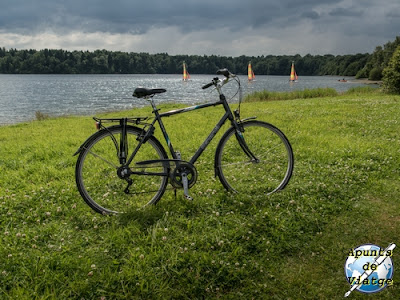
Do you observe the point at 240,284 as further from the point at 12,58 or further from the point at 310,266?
the point at 12,58

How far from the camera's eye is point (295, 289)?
10.2 feet

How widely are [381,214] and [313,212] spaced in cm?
98

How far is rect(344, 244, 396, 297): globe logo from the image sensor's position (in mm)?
3150

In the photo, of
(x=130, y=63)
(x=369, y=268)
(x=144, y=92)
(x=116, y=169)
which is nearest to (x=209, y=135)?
(x=144, y=92)

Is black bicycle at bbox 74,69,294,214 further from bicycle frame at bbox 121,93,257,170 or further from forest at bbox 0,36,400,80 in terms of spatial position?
forest at bbox 0,36,400,80

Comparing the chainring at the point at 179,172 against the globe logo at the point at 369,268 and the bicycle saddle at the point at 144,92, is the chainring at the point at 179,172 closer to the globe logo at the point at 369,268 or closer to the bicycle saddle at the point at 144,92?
the bicycle saddle at the point at 144,92

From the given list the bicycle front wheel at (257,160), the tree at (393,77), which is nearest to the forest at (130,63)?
the tree at (393,77)

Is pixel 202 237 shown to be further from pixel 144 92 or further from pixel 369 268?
pixel 144 92

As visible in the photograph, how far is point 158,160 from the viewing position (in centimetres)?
450

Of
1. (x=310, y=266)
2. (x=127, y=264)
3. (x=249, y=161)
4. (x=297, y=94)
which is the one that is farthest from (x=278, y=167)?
(x=297, y=94)

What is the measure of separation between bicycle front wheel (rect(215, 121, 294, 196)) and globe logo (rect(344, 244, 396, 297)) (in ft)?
5.72

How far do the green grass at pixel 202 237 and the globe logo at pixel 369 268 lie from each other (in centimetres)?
8

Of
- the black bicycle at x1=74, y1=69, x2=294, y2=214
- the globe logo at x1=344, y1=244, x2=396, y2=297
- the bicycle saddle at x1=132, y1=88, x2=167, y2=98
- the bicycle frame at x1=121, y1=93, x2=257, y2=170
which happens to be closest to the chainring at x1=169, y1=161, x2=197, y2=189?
the black bicycle at x1=74, y1=69, x2=294, y2=214

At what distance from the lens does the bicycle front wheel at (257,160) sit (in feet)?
16.1
